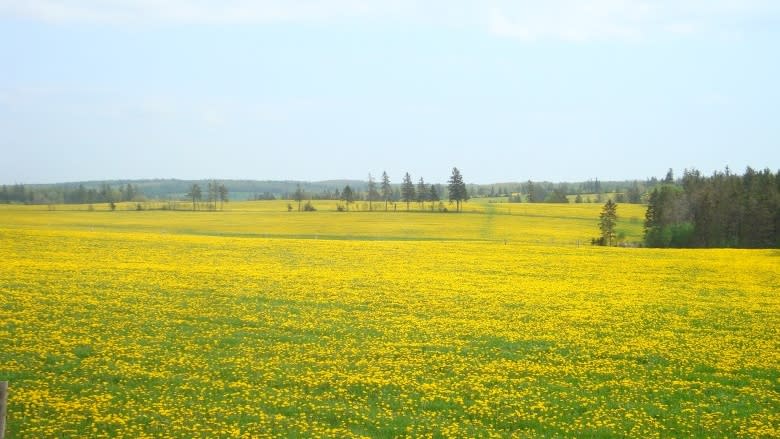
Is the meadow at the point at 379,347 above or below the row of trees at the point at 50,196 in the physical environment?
below

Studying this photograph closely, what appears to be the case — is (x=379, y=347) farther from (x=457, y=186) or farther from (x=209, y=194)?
(x=209, y=194)

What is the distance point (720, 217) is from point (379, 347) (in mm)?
77057

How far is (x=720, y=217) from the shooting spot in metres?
83.2

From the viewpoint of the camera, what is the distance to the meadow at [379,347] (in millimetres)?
14523

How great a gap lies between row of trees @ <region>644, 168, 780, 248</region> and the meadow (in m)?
39.5

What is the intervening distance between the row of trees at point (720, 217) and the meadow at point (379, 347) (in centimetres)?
3953

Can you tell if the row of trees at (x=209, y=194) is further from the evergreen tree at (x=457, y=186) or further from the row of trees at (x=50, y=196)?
the evergreen tree at (x=457, y=186)

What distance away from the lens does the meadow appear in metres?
14.5

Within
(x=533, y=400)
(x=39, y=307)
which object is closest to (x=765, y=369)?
(x=533, y=400)

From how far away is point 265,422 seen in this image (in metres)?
14.1

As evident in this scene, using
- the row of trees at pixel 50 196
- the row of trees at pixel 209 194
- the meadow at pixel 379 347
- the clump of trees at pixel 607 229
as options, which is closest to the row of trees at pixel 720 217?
the clump of trees at pixel 607 229

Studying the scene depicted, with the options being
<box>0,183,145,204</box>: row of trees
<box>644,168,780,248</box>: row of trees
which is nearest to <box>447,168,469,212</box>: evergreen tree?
<box>644,168,780,248</box>: row of trees

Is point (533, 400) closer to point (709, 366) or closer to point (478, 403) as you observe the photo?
point (478, 403)

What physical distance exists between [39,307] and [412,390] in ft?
56.1
